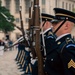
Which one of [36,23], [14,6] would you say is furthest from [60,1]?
[36,23]

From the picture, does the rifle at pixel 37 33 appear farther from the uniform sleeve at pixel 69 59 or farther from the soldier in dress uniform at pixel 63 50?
the uniform sleeve at pixel 69 59

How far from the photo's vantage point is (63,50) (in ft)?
10.7

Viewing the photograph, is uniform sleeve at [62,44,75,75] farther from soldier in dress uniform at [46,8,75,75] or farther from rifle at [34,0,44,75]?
rifle at [34,0,44,75]

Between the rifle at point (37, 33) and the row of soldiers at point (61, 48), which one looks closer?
the row of soldiers at point (61, 48)

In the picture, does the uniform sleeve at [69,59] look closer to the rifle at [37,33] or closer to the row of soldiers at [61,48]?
the row of soldiers at [61,48]

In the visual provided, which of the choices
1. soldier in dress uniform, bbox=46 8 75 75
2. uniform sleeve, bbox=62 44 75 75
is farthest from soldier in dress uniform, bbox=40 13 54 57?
uniform sleeve, bbox=62 44 75 75

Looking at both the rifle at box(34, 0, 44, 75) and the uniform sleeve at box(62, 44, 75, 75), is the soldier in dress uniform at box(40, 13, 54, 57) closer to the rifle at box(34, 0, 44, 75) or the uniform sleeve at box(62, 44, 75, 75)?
the rifle at box(34, 0, 44, 75)

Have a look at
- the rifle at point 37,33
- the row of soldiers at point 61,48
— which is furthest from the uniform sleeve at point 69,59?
the rifle at point 37,33

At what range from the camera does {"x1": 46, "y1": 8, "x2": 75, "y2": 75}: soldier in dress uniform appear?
3182 mm

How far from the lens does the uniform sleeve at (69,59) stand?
3160 millimetres

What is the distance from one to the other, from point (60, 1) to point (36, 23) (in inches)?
2515

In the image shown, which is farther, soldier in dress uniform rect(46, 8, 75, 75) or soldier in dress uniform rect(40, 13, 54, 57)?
soldier in dress uniform rect(40, 13, 54, 57)

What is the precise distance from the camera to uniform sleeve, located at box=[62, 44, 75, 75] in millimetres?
3160

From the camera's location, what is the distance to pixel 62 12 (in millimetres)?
3818
